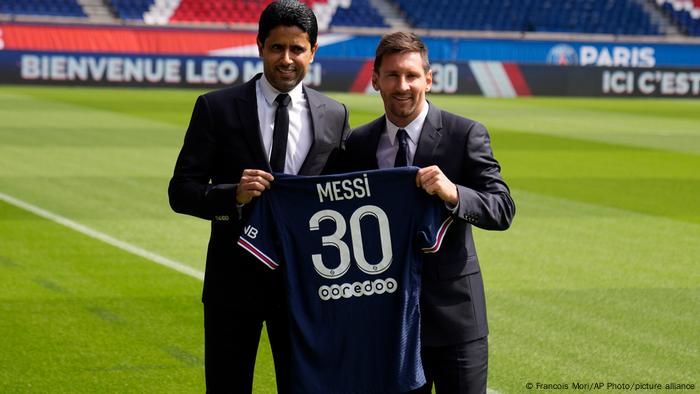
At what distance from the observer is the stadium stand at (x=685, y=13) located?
45875mm

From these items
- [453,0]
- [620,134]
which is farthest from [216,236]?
[453,0]

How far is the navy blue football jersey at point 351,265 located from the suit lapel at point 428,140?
0.36 feet

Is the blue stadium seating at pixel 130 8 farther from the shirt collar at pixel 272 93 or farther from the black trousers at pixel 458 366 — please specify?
the black trousers at pixel 458 366

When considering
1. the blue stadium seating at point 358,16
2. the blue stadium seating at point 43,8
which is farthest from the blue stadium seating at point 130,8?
the blue stadium seating at point 358,16

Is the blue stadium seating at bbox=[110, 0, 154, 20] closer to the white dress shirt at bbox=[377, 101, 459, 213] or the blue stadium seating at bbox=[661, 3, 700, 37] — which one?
the blue stadium seating at bbox=[661, 3, 700, 37]

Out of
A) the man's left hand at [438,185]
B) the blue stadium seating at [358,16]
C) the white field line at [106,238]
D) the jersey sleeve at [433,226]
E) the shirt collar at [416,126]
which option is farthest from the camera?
the blue stadium seating at [358,16]

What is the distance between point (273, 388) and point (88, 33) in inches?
1126

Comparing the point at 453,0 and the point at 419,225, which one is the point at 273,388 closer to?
the point at 419,225

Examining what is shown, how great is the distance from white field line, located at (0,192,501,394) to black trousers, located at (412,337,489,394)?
5.26 metres

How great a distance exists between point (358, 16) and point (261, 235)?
39025mm

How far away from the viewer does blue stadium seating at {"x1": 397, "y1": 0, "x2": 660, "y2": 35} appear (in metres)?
44.0

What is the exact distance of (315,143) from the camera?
4.49 meters

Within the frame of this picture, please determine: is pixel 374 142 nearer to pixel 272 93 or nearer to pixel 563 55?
pixel 272 93

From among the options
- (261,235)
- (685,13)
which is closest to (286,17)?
(261,235)
